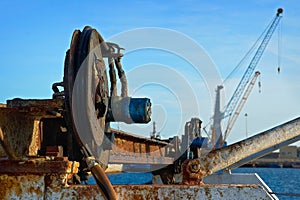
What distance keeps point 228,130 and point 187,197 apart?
82841 millimetres

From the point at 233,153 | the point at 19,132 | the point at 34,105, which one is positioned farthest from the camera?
the point at 233,153

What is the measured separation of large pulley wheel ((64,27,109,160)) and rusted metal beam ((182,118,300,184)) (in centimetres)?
105

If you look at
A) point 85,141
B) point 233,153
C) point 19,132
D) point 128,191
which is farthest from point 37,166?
point 233,153

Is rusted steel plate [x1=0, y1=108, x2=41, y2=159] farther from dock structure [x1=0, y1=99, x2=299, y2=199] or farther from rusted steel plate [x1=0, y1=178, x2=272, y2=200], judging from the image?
rusted steel plate [x1=0, y1=178, x2=272, y2=200]

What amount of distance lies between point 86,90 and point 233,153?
168cm

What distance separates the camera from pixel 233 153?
6.20m

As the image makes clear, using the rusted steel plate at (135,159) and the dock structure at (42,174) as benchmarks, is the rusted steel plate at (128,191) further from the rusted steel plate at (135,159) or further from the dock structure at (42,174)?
the rusted steel plate at (135,159)

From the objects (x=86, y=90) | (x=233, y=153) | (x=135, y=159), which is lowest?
(x=233, y=153)

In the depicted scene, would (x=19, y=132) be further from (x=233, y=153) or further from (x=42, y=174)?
(x=233, y=153)

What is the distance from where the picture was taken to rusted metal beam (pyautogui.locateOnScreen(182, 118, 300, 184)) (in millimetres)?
5785

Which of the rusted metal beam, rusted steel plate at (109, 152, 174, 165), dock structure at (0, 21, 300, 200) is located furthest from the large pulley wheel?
rusted steel plate at (109, 152, 174, 165)

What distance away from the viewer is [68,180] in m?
5.62

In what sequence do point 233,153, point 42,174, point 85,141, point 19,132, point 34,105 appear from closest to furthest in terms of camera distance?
point 42,174
point 34,105
point 19,132
point 85,141
point 233,153

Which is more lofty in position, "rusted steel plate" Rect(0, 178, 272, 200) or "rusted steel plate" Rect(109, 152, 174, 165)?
"rusted steel plate" Rect(109, 152, 174, 165)
